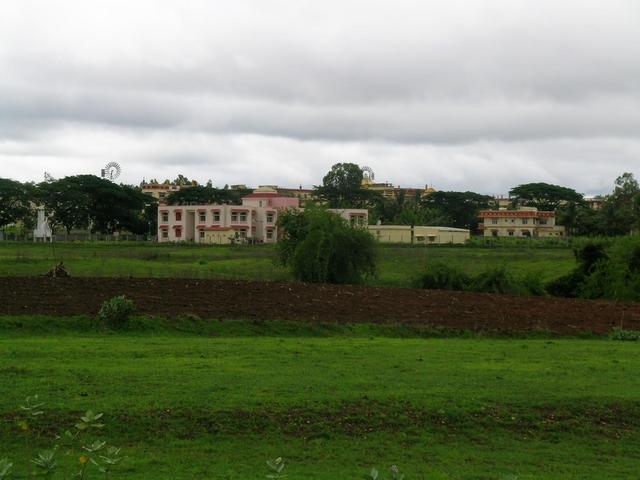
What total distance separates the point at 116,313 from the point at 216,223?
102m

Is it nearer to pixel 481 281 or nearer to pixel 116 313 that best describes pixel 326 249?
pixel 481 281

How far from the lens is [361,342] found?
2281 centimetres

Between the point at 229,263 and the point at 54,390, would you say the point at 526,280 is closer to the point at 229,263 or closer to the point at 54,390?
the point at 229,263

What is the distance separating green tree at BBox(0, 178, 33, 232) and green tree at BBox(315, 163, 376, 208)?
201 feet

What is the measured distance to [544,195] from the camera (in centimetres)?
16138

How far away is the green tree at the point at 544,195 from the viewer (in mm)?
159000

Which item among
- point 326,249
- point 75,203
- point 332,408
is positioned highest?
point 75,203

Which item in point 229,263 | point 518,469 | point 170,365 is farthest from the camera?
point 229,263

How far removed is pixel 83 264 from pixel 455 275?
24.9m

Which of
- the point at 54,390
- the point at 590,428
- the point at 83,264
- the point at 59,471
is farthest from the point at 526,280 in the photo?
the point at 59,471

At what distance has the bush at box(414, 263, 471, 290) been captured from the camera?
45312 mm

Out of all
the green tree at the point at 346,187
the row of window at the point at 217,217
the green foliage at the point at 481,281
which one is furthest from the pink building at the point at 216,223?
the green foliage at the point at 481,281

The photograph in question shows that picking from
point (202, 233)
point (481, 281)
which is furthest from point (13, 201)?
point (481, 281)

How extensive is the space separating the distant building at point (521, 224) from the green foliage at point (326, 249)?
314 ft
